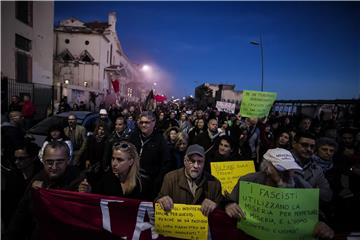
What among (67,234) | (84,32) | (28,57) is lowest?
(67,234)

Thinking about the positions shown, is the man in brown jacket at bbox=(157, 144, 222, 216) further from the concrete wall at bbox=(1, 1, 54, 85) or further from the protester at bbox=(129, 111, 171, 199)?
the concrete wall at bbox=(1, 1, 54, 85)

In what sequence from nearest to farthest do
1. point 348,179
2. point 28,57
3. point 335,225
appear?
point 335,225 → point 348,179 → point 28,57

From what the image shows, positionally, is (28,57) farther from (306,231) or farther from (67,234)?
→ (306,231)

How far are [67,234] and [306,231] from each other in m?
2.32

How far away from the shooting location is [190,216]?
2994mm

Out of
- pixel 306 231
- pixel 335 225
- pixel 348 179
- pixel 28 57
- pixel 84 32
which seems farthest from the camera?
pixel 84 32

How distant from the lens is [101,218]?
124 inches

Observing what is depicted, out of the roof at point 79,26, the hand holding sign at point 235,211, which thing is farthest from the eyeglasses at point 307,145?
the roof at point 79,26

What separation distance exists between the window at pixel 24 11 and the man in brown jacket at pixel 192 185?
21.5 meters

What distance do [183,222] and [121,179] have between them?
0.86m

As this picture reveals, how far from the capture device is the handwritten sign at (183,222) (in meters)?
2.98

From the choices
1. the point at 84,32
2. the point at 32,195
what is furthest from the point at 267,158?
the point at 84,32

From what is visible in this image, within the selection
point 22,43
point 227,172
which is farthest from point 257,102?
point 22,43

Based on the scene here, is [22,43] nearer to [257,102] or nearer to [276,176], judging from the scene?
[257,102]
